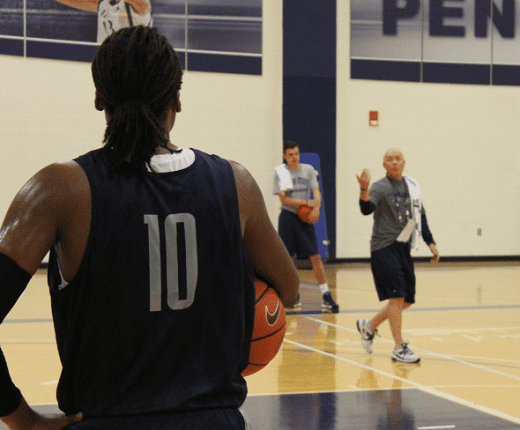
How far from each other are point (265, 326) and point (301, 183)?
7208mm

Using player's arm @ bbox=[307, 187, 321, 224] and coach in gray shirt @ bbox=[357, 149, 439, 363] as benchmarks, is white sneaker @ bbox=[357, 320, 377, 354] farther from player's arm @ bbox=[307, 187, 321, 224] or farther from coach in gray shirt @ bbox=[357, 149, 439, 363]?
player's arm @ bbox=[307, 187, 321, 224]

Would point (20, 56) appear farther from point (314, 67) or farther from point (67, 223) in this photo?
point (67, 223)

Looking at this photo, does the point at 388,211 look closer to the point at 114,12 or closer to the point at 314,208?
the point at 314,208

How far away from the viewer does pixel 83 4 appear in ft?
41.6

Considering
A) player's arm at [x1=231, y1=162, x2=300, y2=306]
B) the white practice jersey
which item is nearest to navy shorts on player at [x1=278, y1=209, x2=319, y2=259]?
the white practice jersey

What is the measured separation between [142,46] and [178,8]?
41.4 ft

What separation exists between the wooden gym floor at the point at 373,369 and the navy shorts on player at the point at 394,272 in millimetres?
572

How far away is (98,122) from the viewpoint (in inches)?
508

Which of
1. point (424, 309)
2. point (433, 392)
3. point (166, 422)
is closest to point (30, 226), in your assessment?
point (166, 422)

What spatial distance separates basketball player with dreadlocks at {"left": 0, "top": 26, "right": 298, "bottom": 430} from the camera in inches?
50.5

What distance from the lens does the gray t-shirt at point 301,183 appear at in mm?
8750

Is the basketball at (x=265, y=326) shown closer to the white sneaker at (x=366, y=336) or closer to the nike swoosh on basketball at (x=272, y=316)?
the nike swoosh on basketball at (x=272, y=316)

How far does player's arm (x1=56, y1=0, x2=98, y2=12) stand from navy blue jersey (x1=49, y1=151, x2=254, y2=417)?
1219 cm

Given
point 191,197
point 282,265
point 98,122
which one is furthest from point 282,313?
point 98,122
